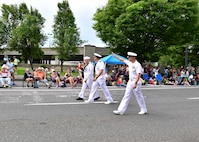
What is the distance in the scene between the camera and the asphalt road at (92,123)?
6224 mm

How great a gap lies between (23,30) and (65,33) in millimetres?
6073

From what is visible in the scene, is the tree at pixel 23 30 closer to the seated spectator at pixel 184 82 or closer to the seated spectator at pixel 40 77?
the seated spectator at pixel 184 82

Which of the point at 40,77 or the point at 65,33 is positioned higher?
the point at 65,33

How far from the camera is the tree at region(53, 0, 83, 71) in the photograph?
40000mm

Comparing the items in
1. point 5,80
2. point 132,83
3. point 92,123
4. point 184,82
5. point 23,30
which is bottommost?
point 92,123

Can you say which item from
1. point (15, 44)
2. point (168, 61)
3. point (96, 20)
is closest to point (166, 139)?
point (96, 20)

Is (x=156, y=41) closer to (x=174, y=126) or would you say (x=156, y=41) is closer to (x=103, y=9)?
(x=103, y=9)

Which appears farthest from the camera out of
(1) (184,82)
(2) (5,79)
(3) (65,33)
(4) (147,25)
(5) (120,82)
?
(3) (65,33)

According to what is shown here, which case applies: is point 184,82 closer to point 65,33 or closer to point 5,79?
point 5,79

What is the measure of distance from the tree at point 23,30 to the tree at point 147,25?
26.7 ft

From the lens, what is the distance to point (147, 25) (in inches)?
1127

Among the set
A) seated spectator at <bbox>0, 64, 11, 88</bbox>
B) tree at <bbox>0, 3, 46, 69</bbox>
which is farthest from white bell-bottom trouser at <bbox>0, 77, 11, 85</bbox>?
tree at <bbox>0, 3, 46, 69</bbox>

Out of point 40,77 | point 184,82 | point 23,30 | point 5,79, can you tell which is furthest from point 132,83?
point 23,30

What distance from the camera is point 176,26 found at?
95.1 ft
